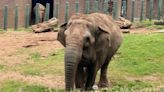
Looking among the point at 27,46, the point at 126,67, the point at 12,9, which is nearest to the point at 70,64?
the point at 126,67

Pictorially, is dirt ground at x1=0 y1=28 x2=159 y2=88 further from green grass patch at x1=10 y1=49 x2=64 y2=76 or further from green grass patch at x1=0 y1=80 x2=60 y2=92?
green grass patch at x1=0 y1=80 x2=60 y2=92

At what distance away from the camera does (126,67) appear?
1492cm

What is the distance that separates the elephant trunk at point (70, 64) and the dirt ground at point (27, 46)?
2.63m

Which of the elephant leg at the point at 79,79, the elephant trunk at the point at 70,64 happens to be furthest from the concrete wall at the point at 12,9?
the elephant trunk at the point at 70,64

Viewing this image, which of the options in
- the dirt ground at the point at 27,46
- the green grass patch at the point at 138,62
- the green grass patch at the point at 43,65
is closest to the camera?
the dirt ground at the point at 27,46

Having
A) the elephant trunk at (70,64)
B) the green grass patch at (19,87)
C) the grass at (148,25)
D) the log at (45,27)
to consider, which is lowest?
the green grass patch at (19,87)

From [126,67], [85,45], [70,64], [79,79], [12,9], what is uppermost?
[85,45]

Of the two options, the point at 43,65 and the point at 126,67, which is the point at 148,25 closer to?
the point at 126,67

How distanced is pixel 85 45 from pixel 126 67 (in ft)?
15.2

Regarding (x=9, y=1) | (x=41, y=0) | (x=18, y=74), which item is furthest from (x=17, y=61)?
(x=41, y=0)

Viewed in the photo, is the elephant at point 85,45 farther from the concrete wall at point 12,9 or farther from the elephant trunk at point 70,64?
the concrete wall at point 12,9

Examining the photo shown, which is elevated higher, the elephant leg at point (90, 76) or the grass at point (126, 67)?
the elephant leg at point (90, 76)

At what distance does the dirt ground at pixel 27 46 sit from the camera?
13234mm

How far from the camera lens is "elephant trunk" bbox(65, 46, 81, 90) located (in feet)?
31.9
